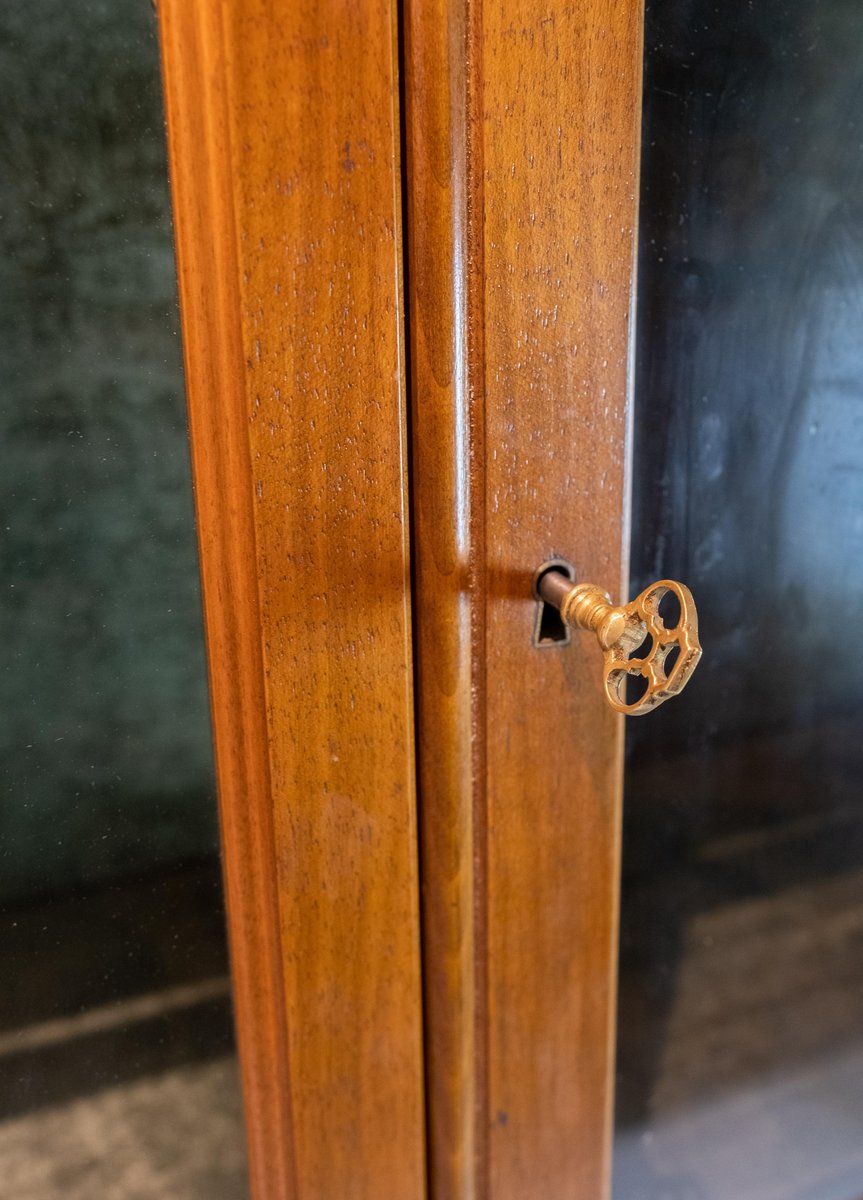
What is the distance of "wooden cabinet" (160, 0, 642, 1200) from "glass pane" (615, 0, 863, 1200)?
37mm

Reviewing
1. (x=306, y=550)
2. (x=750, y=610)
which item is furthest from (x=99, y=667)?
(x=750, y=610)

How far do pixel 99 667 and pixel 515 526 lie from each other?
0.20 m

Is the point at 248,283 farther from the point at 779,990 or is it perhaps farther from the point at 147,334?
the point at 779,990

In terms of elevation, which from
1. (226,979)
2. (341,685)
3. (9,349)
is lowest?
(226,979)

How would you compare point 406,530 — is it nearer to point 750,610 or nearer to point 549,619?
point 549,619

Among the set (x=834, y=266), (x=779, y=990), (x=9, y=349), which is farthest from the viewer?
(x=779, y=990)

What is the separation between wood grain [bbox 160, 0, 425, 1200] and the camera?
37 cm

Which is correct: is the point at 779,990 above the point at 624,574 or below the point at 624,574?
below

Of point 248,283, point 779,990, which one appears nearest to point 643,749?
point 779,990

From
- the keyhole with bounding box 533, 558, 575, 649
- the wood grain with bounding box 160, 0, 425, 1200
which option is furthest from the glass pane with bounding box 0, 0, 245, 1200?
the keyhole with bounding box 533, 558, 575, 649

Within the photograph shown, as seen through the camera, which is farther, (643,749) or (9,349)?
(643,749)

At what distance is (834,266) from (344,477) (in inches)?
11.5

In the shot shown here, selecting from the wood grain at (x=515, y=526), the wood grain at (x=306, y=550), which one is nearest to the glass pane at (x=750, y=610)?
the wood grain at (x=515, y=526)

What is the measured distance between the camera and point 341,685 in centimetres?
43
